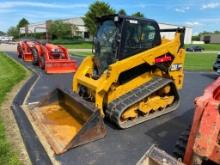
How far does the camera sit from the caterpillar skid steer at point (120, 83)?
18.5 feet

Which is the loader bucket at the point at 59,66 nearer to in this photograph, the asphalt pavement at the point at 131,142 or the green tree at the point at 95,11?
the asphalt pavement at the point at 131,142

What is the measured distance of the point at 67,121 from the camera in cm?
584

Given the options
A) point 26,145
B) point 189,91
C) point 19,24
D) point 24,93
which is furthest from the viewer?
point 19,24

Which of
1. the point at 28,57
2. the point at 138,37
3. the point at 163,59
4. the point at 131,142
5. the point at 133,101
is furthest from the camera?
the point at 28,57

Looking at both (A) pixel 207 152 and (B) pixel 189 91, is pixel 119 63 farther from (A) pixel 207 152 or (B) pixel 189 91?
(B) pixel 189 91

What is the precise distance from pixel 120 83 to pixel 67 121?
144 centimetres

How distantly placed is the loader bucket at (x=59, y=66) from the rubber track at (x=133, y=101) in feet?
23.3

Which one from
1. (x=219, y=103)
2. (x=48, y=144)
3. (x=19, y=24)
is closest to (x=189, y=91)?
(x=48, y=144)

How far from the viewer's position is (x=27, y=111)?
6754 mm

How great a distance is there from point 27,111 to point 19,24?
103m

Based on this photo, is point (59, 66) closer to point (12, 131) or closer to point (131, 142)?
point (12, 131)

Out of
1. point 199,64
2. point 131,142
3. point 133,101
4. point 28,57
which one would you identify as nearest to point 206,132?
point 131,142

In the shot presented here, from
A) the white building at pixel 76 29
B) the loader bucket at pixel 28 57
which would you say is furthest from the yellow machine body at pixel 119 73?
the white building at pixel 76 29

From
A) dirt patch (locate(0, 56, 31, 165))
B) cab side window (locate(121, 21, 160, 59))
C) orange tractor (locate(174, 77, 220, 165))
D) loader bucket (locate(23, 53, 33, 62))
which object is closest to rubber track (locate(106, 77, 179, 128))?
cab side window (locate(121, 21, 160, 59))
